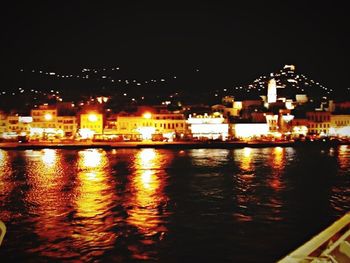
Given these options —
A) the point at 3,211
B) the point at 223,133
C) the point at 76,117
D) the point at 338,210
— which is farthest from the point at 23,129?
the point at 338,210

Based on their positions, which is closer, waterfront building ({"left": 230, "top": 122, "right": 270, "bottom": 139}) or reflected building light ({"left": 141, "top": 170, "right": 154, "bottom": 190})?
reflected building light ({"left": 141, "top": 170, "right": 154, "bottom": 190})

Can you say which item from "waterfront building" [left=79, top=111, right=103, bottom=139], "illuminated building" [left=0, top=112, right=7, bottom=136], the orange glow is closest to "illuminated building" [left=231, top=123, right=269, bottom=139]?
the orange glow

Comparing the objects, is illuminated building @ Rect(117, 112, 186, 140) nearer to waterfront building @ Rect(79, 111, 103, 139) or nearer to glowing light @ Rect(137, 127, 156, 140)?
glowing light @ Rect(137, 127, 156, 140)

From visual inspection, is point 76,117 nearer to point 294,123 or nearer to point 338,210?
point 294,123

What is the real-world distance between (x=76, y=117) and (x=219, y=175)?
2738cm

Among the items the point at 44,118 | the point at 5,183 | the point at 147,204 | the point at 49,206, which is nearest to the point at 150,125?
the point at 44,118

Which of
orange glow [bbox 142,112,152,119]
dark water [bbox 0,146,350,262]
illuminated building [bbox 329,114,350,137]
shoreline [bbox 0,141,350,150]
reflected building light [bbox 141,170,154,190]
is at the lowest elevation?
dark water [bbox 0,146,350,262]

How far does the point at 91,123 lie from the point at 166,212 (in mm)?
32453

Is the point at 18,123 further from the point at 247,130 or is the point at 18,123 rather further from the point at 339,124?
the point at 339,124

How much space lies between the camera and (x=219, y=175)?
19.1 m

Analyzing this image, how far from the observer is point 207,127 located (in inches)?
1753

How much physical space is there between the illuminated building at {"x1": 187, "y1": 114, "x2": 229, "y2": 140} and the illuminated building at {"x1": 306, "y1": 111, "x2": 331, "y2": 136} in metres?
10.1

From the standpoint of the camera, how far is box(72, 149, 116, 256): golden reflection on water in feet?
29.2

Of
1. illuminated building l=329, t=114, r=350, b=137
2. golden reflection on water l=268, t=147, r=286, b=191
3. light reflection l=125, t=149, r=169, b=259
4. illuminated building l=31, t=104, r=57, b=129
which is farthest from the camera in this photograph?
illuminated building l=329, t=114, r=350, b=137
